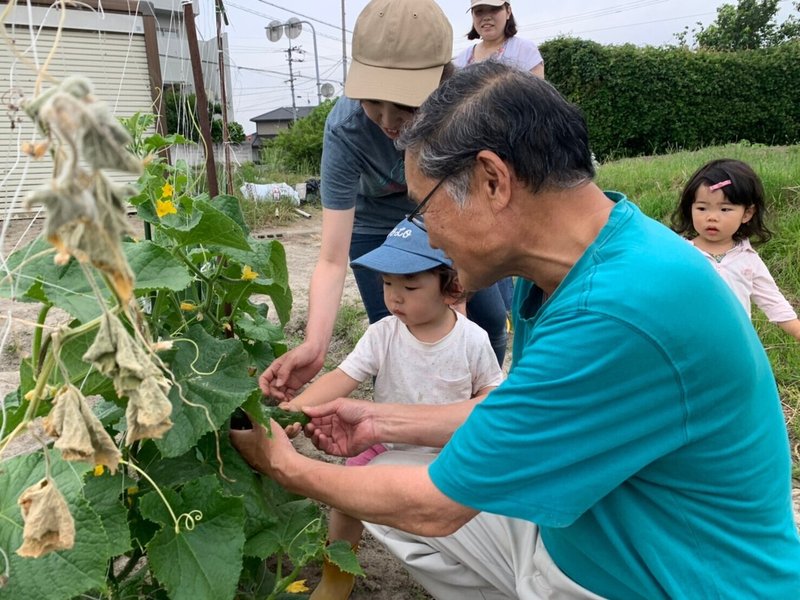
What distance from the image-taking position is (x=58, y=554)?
3.50ft

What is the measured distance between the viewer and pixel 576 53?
43.5 feet

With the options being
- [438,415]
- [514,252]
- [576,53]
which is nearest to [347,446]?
[438,415]

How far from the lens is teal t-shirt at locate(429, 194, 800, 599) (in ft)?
3.80

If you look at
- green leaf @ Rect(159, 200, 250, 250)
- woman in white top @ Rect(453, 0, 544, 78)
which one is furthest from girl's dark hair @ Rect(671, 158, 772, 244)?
green leaf @ Rect(159, 200, 250, 250)

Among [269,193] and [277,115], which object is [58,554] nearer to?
[269,193]

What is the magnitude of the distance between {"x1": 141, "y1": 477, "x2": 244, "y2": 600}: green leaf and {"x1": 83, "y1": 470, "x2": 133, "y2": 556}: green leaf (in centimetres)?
6

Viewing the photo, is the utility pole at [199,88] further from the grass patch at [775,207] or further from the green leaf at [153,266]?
the grass patch at [775,207]

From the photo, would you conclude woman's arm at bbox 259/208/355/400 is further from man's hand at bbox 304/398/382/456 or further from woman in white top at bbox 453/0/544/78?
woman in white top at bbox 453/0/544/78

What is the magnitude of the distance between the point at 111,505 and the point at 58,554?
0.19 m

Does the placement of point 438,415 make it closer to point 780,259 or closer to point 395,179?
point 395,179

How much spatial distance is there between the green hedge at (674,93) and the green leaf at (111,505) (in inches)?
511

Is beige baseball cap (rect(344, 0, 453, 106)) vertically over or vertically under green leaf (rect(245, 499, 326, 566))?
over

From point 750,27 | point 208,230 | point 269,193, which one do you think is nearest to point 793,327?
point 208,230

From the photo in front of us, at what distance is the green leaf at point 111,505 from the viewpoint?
3.93ft
